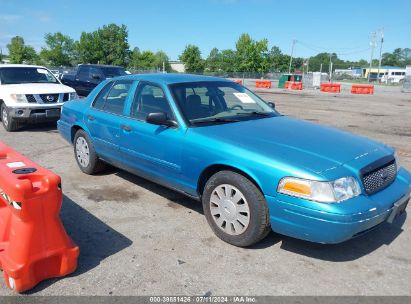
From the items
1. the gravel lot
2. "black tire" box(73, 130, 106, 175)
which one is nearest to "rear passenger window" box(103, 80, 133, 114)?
"black tire" box(73, 130, 106, 175)

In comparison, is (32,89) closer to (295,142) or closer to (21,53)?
(295,142)

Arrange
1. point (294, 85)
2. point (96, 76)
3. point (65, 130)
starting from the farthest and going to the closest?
point (294, 85)
point (96, 76)
point (65, 130)

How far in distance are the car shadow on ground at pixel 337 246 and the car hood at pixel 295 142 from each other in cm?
85

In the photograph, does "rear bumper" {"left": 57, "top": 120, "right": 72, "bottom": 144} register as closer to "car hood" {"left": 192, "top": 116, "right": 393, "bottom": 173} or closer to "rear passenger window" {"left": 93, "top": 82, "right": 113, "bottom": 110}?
"rear passenger window" {"left": 93, "top": 82, "right": 113, "bottom": 110}

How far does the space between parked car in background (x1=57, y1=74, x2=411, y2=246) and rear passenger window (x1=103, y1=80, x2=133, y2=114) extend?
0.02m

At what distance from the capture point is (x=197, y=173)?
151 inches

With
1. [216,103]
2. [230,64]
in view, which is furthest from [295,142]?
[230,64]

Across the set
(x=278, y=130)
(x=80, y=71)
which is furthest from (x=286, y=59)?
(x=278, y=130)

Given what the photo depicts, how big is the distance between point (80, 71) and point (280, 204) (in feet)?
47.4

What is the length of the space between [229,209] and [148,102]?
179 cm

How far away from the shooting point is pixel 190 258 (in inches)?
135

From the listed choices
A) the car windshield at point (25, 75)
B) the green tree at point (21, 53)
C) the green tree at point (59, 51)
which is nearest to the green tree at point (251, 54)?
the green tree at point (59, 51)

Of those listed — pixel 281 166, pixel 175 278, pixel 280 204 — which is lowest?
pixel 175 278

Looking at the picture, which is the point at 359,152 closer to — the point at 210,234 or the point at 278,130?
the point at 278,130
